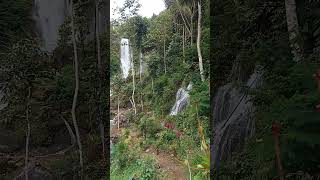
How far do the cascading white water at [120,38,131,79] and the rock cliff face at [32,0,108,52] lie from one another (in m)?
0.32

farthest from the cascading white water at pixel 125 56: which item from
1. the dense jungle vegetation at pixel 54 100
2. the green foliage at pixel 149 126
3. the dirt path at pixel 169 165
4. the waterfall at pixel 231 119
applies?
the waterfall at pixel 231 119

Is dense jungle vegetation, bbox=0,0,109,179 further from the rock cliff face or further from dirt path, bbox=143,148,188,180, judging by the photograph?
dirt path, bbox=143,148,188,180

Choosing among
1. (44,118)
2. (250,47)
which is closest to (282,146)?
(250,47)

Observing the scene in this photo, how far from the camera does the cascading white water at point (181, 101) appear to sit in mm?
4820

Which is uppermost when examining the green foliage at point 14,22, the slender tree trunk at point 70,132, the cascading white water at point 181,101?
the green foliage at point 14,22

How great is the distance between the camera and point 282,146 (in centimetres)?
104

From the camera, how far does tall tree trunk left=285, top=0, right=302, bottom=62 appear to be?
357 cm

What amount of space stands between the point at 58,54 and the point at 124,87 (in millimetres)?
861

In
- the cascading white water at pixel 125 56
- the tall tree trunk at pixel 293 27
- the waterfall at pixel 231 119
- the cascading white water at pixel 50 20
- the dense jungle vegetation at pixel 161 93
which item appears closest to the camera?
the tall tree trunk at pixel 293 27

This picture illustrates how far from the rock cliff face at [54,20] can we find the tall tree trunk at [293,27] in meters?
2.17

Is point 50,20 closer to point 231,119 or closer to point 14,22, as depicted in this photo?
point 14,22

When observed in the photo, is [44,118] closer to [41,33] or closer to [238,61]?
[41,33]

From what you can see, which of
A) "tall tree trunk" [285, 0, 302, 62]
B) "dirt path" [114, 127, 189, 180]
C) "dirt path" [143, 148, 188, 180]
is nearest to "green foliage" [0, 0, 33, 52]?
"dirt path" [114, 127, 189, 180]

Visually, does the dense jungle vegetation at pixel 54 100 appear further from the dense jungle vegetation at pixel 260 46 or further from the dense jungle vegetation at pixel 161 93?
the dense jungle vegetation at pixel 260 46
